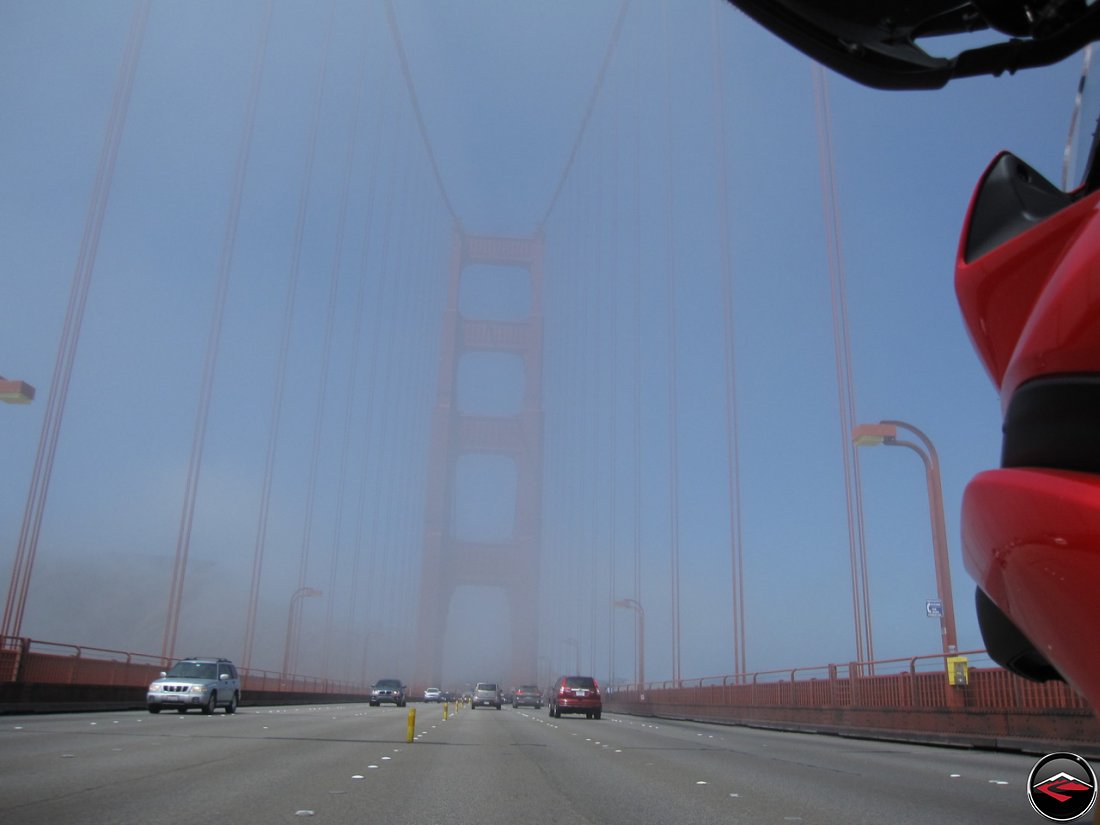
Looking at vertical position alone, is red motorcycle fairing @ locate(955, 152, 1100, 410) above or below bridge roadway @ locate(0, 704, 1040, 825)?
above

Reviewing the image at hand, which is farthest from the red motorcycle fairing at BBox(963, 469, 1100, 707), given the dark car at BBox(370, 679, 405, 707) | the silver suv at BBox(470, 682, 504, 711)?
the silver suv at BBox(470, 682, 504, 711)

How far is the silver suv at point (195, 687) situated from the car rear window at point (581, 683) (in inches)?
437

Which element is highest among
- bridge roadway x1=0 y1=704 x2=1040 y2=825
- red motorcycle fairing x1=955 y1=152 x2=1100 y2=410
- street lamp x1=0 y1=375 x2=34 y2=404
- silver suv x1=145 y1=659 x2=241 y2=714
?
street lamp x1=0 y1=375 x2=34 y2=404

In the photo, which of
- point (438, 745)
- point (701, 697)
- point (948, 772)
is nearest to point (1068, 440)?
point (948, 772)

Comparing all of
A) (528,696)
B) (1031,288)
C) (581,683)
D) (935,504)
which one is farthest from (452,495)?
(1031,288)

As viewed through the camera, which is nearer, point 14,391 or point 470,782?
point 470,782

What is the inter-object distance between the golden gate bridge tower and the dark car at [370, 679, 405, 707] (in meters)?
26.6

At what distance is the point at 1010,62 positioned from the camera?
265 centimetres

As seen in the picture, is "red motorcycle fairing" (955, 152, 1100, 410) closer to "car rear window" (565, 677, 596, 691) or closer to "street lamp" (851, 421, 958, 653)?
"street lamp" (851, 421, 958, 653)

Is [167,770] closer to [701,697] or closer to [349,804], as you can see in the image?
[349,804]

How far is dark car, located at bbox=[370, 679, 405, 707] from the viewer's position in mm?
42375

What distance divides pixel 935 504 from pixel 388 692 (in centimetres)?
3032

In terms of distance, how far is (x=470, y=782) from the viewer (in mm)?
8242

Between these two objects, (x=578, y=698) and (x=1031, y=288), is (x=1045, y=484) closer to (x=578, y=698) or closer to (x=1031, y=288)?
(x=1031, y=288)
